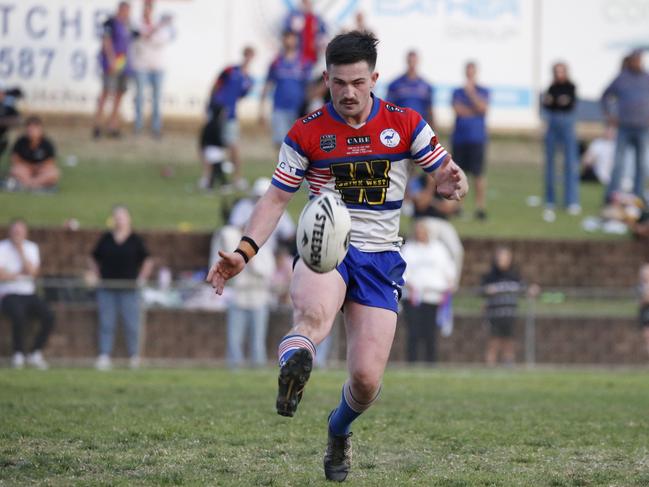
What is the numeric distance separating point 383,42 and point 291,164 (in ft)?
59.6

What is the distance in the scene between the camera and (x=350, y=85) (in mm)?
7141

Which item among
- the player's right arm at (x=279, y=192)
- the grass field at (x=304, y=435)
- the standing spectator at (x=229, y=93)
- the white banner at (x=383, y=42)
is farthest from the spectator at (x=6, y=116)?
the player's right arm at (x=279, y=192)

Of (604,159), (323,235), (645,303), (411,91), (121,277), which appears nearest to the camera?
(323,235)

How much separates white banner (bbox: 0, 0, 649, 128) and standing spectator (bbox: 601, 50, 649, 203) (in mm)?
4528

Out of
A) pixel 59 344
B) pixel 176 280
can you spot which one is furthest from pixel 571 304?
pixel 59 344

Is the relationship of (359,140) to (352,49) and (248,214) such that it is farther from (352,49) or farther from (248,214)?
(248,214)

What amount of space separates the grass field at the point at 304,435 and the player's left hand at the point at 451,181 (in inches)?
61.3

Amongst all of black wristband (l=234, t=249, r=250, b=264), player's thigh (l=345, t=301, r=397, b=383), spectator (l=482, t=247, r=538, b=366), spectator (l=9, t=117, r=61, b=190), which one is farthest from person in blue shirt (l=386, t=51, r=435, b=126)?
black wristband (l=234, t=249, r=250, b=264)

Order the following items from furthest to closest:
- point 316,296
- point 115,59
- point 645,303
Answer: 1. point 115,59
2. point 645,303
3. point 316,296

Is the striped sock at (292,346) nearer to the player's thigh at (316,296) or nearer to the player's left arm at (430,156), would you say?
the player's thigh at (316,296)

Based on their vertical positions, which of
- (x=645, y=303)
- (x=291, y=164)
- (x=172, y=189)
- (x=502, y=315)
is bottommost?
(x=502, y=315)

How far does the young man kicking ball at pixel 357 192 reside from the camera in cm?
709

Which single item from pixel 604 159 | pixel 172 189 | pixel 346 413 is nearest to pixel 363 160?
pixel 346 413

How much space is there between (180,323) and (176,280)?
1422 millimetres
